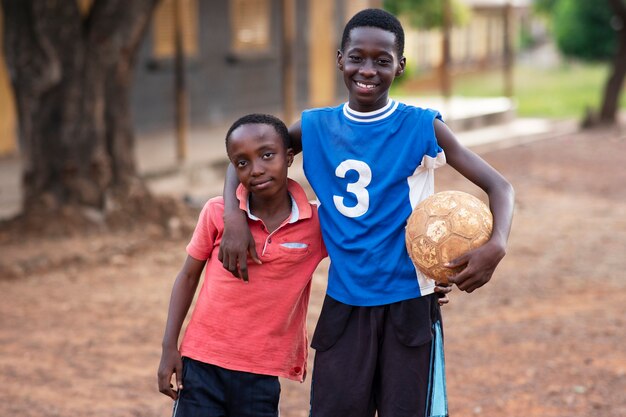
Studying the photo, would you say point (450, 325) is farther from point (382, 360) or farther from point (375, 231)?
point (375, 231)

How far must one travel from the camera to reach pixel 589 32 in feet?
98.9

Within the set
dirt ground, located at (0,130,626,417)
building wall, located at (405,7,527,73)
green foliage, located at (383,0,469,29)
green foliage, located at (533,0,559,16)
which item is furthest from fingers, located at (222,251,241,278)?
green foliage, located at (533,0,559,16)

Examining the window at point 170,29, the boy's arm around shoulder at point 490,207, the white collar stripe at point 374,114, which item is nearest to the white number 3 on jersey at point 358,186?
the white collar stripe at point 374,114

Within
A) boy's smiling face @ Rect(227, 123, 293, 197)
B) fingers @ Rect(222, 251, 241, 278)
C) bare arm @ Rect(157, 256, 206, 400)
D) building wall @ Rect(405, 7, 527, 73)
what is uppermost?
boy's smiling face @ Rect(227, 123, 293, 197)

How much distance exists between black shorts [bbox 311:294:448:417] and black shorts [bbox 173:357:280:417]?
0.18 m

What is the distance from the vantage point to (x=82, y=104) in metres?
8.10

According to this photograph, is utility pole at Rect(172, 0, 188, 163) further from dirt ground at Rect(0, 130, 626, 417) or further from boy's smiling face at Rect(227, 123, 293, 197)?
boy's smiling face at Rect(227, 123, 293, 197)

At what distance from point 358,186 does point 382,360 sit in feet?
1.77

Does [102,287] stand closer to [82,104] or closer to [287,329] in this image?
[82,104]

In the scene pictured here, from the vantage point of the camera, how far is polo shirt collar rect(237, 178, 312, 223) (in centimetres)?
304

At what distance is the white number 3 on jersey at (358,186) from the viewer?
117 inches

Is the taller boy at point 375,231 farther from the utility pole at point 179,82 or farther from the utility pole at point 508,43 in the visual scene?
the utility pole at point 508,43

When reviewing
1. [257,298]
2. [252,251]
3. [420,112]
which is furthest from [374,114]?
[257,298]

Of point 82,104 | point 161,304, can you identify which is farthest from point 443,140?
point 82,104
